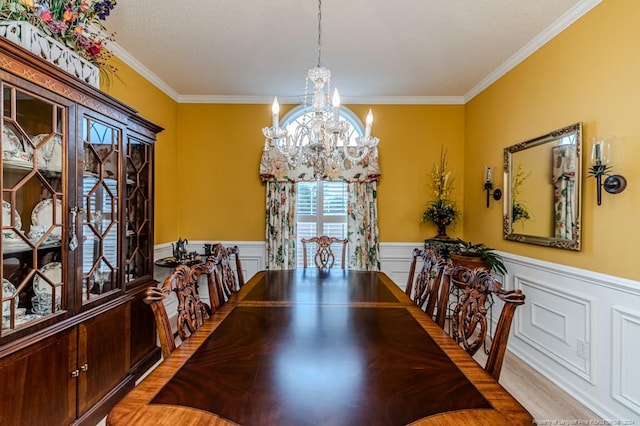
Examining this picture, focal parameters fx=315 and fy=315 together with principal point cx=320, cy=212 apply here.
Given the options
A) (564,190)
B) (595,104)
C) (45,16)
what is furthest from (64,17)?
(564,190)

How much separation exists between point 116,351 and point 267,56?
9.00 feet

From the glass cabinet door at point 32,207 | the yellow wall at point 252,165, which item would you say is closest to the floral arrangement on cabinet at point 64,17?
the glass cabinet door at point 32,207

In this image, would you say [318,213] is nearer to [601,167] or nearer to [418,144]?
[418,144]

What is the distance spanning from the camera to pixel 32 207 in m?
1.61

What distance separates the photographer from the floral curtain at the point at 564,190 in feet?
7.66

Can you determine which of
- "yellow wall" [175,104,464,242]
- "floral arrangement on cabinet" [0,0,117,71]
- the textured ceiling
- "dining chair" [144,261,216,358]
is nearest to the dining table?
"dining chair" [144,261,216,358]

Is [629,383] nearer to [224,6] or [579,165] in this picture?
[579,165]

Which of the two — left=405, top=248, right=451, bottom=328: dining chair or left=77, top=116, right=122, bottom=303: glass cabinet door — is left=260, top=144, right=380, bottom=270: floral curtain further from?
left=77, top=116, right=122, bottom=303: glass cabinet door

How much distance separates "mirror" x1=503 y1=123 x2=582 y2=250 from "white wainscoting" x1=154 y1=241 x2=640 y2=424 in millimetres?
258

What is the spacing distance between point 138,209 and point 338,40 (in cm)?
219

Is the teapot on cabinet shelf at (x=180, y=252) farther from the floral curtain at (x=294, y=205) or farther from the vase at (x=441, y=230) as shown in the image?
the vase at (x=441, y=230)

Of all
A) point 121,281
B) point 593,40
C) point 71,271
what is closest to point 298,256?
point 121,281

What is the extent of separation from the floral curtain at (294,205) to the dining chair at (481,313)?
92.5 inches

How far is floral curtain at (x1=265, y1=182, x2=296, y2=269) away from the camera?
3994mm
